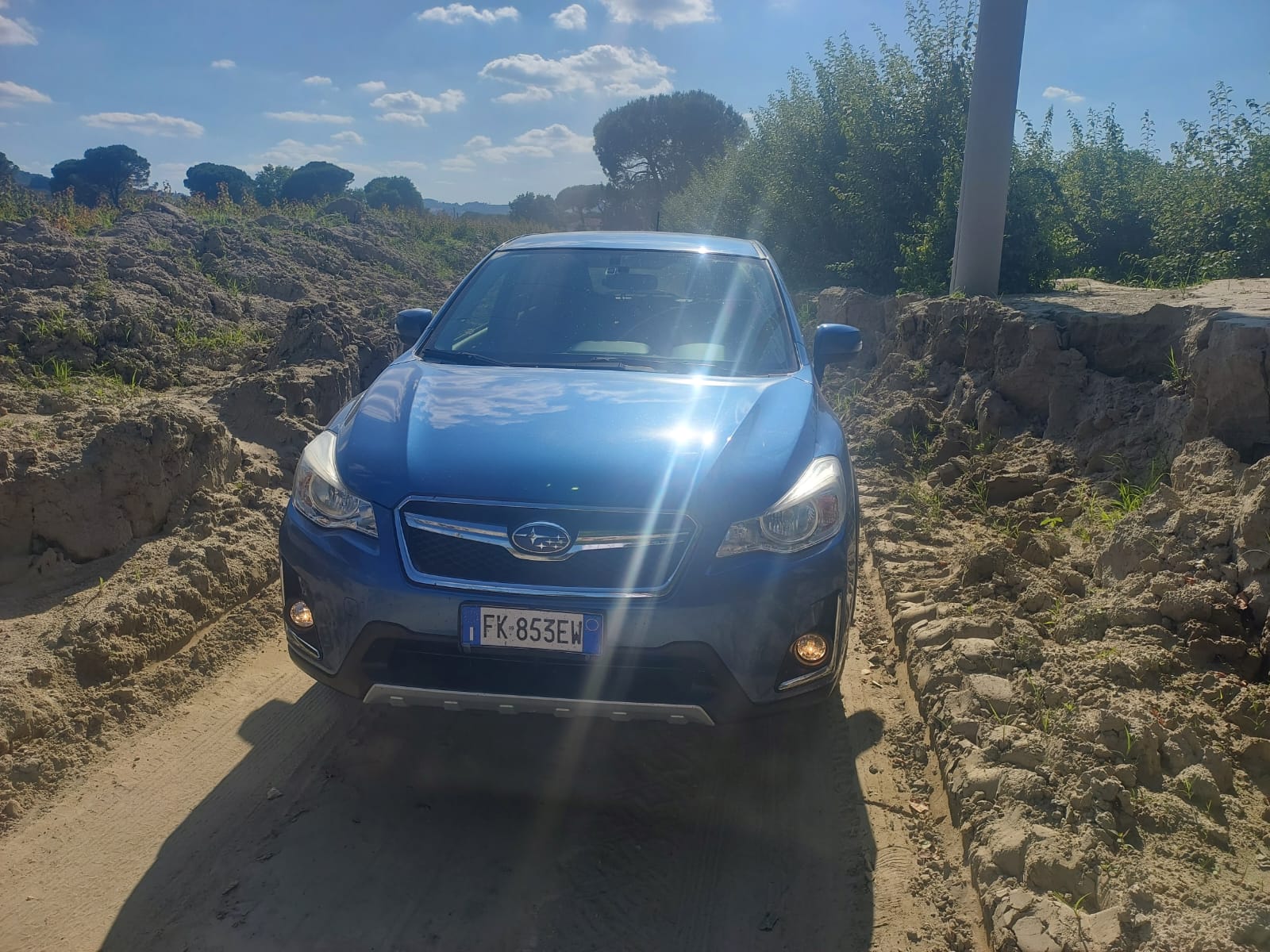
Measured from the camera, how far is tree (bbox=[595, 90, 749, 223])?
2116 inches

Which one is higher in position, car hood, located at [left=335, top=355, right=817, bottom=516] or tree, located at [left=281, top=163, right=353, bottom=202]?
tree, located at [left=281, top=163, right=353, bottom=202]

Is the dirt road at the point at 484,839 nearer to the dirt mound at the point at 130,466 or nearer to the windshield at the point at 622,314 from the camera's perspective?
the dirt mound at the point at 130,466

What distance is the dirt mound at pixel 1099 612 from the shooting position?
8.35ft

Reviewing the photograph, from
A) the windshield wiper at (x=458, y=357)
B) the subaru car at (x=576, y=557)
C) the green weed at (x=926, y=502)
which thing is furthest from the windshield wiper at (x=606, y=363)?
the green weed at (x=926, y=502)

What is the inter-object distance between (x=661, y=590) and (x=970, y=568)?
217 centimetres

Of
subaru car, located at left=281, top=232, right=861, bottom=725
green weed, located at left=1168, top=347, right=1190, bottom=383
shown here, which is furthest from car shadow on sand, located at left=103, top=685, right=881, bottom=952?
green weed, located at left=1168, top=347, right=1190, bottom=383

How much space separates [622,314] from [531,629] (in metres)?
1.98

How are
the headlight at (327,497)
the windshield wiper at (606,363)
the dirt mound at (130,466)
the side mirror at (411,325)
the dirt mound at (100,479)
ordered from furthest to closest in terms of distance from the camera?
the side mirror at (411,325) → the dirt mound at (100,479) → the windshield wiper at (606,363) → the dirt mound at (130,466) → the headlight at (327,497)

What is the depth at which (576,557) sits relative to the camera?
9.16 feet

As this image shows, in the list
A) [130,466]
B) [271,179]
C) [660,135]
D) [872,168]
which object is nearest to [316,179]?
[271,179]

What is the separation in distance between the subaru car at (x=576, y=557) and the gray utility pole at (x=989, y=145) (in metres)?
5.12

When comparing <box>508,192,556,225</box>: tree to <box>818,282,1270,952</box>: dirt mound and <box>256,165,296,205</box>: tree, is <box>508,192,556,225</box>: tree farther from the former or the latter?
<box>818,282,1270,952</box>: dirt mound

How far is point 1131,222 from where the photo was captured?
12.2 meters

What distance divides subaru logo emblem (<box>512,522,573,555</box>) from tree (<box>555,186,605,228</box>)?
4860 cm
